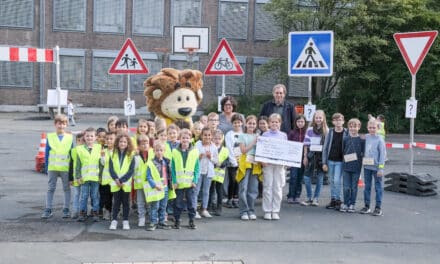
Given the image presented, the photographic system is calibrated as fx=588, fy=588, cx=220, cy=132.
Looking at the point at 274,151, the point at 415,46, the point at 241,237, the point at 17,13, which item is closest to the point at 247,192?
the point at 274,151

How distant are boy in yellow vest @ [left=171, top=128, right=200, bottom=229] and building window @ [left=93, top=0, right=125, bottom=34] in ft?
102

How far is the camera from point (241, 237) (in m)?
8.01

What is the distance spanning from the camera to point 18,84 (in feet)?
123

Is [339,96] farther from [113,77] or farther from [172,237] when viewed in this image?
[172,237]

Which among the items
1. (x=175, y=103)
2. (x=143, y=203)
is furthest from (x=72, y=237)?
(x=175, y=103)

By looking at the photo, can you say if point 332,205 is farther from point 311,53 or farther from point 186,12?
point 186,12

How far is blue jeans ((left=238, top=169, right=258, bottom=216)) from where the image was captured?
368 inches

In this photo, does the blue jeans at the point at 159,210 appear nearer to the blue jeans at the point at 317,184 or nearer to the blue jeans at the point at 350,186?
the blue jeans at the point at 317,184

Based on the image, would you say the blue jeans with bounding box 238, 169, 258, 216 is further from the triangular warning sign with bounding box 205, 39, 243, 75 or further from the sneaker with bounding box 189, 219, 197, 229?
the triangular warning sign with bounding box 205, 39, 243, 75

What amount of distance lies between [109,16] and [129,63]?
2753 centimetres

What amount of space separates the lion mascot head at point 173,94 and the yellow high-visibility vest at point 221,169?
2.13m

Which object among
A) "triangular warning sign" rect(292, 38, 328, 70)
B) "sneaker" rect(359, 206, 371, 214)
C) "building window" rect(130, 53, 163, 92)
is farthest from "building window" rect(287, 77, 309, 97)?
"sneaker" rect(359, 206, 371, 214)

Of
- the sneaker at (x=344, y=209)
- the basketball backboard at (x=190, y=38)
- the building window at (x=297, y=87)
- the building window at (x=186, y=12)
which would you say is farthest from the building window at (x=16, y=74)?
the sneaker at (x=344, y=209)

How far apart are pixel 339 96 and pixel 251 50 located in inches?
324
